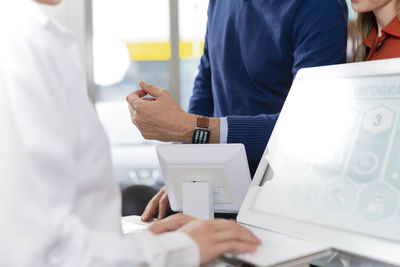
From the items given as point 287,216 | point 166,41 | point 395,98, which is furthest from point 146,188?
point 166,41

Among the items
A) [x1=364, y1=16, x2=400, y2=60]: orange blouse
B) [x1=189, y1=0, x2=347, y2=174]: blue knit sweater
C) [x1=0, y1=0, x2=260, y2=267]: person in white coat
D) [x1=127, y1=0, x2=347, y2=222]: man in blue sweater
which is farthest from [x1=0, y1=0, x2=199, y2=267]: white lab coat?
[x1=364, y1=16, x2=400, y2=60]: orange blouse

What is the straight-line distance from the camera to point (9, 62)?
792 mm

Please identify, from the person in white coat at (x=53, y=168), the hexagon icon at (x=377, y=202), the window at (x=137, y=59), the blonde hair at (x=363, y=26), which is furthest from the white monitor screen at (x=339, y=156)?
the window at (x=137, y=59)

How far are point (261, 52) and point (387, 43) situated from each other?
17.7 inches

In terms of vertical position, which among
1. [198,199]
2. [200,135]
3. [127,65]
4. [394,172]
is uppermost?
[394,172]

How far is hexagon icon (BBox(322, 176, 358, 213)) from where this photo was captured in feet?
3.71

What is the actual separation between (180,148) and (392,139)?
23.8 inches

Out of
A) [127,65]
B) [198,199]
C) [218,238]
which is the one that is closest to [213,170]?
[198,199]

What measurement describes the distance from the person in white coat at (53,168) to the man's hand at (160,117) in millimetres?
609

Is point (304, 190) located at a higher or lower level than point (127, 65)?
higher

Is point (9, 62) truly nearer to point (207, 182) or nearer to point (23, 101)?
point (23, 101)

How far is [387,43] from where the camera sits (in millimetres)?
1838

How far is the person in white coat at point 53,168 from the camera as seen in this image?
77cm

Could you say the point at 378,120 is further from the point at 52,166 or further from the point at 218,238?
the point at 52,166
